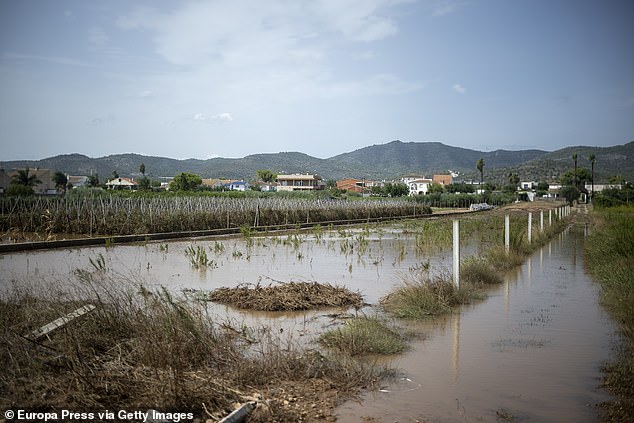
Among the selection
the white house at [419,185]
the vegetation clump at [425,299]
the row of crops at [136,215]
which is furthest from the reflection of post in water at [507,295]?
the white house at [419,185]

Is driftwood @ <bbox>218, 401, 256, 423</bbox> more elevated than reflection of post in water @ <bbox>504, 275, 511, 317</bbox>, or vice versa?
driftwood @ <bbox>218, 401, 256, 423</bbox>

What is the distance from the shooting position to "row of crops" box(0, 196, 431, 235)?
2602cm

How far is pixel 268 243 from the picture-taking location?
24.9 metres

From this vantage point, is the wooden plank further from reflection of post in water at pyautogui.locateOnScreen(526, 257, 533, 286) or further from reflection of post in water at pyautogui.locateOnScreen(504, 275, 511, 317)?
reflection of post in water at pyautogui.locateOnScreen(526, 257, 533, 286)

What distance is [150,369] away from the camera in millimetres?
5289

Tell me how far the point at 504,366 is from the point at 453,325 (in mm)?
2254

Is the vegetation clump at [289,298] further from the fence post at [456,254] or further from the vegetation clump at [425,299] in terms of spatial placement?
the fence post at [456,254]

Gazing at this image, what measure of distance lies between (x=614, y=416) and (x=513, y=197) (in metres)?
110

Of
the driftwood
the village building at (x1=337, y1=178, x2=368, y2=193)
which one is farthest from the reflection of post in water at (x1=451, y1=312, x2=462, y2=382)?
the village building at (x1=337, y1=178, x2=368, y2=193)

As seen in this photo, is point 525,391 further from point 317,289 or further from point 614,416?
point 317,289

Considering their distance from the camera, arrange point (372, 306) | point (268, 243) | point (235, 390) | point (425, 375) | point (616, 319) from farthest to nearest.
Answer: point (268, 243) → point (372, 306) → point (616, 319) → point (425, 375) → point (235, 390)

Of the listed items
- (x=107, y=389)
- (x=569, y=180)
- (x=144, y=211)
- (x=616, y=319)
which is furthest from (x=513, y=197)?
(x=107, y=389)

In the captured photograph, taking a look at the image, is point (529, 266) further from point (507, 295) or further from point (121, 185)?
point (121, 185)

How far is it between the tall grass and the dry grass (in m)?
2.44
